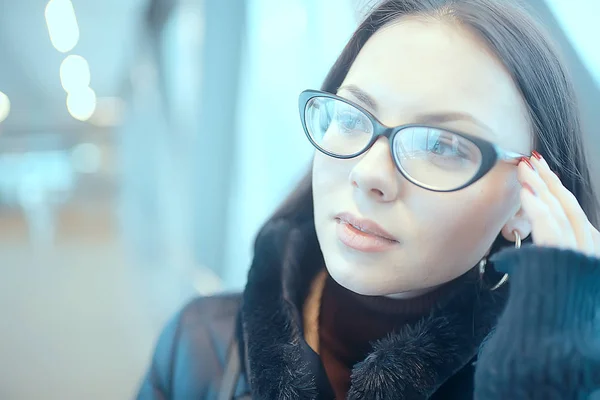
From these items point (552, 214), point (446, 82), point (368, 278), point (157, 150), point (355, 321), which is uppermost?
point (446, 82)

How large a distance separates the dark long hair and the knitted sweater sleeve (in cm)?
18

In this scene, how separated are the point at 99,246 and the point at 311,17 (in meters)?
1.95

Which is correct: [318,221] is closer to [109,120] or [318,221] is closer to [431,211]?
[431,211]

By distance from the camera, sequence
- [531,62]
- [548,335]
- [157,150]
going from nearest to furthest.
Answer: [548,335] < [531,62] < [157,150]

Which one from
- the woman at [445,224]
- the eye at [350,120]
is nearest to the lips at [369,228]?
the woman at [445,224]

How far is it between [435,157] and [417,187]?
39 mm

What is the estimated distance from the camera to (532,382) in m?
0.42

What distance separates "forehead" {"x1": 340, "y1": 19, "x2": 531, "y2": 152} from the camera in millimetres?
498

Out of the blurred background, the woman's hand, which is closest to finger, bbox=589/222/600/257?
the woman's hand

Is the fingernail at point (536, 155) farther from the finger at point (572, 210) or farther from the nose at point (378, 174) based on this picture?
the nose at point (378, 174)

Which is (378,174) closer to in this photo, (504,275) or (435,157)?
(435,157)

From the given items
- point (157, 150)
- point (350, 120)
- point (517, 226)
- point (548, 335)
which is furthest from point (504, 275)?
point (157, 150)

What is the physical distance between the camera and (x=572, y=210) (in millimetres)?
476

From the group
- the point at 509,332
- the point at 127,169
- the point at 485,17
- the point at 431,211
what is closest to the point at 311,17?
the point at 485,17
